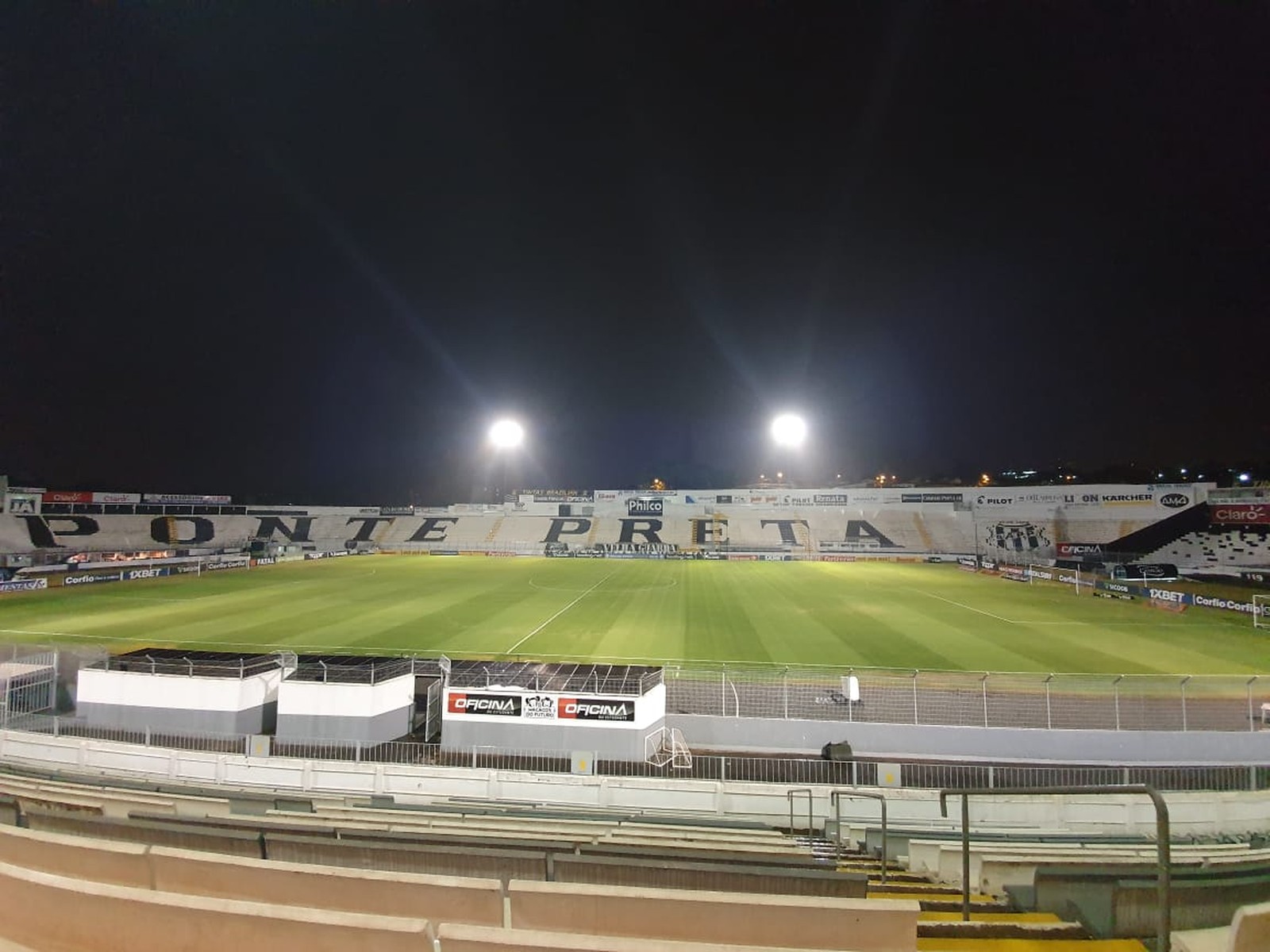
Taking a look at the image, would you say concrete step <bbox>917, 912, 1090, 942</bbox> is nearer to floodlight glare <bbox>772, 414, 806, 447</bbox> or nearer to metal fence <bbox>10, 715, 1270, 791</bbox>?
metal fence <bbox>10, 715, 1270, 791</bbox>

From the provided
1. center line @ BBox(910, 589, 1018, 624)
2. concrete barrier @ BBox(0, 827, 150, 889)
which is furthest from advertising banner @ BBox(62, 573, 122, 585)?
center line @ BBox(910, 589, 1018, 624)

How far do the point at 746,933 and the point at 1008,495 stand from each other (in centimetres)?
6824

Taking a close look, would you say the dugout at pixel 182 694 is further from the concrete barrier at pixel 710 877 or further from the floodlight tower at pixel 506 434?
the floodlight tower at pixel 506 434

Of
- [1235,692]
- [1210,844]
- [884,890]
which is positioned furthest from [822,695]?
[884,890]

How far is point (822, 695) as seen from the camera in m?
15.3

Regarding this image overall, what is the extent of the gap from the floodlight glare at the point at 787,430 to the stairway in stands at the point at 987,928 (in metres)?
57.0

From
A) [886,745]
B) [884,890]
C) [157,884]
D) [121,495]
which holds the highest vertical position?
[121,495]

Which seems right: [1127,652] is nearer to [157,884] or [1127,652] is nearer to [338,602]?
[157,884]

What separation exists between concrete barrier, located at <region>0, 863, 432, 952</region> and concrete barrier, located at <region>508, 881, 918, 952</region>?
0.59m

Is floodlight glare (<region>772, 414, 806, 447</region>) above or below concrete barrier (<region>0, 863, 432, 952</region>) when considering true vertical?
above

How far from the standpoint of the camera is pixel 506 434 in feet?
214

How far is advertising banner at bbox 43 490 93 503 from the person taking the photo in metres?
48.5

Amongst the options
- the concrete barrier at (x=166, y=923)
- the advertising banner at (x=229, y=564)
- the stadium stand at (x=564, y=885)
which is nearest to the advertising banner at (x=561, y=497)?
the advertising banner at (x=229, y=564)

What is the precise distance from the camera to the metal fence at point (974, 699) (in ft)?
45.9
